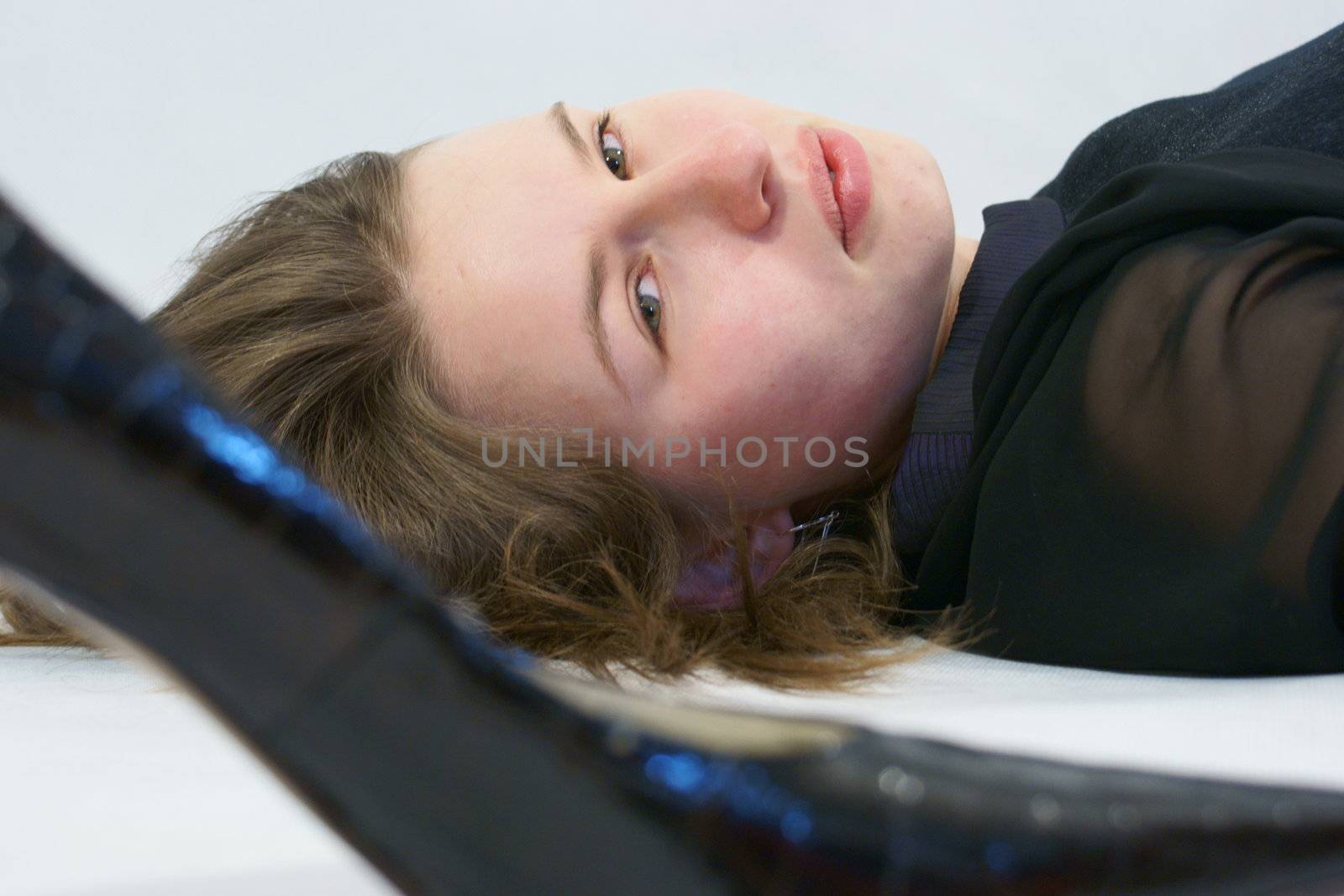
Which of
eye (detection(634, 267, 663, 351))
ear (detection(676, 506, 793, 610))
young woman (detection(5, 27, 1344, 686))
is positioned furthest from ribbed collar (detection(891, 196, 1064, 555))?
eye (detection(634, 267, 663, 351))

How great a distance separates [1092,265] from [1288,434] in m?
0.16

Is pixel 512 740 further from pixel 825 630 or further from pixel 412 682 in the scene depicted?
pixel 825 630

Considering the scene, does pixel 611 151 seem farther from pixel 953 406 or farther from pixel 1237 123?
pixel 1237 123

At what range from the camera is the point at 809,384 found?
810 mm

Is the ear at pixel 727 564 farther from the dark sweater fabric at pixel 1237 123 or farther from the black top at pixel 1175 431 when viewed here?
the dark sweater fabric at pixel 1237 123

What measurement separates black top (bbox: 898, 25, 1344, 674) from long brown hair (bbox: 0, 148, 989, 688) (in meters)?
Result: 0.15

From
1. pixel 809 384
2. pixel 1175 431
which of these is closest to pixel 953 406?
pixel 809 384

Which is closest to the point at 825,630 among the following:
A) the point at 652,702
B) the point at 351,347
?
the point at 351,347

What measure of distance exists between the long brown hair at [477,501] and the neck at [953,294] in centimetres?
11

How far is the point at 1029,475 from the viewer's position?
695 millimetres

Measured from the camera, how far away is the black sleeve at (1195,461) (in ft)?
→ 1.93

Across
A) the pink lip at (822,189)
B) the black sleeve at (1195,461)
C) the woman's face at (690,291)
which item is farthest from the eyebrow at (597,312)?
the black sleeve at (1195,461)

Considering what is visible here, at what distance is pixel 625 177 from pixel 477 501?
283mm

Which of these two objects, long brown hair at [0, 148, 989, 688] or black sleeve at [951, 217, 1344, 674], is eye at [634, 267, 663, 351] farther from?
black sleeve at [951, 217, 1344, 674]
